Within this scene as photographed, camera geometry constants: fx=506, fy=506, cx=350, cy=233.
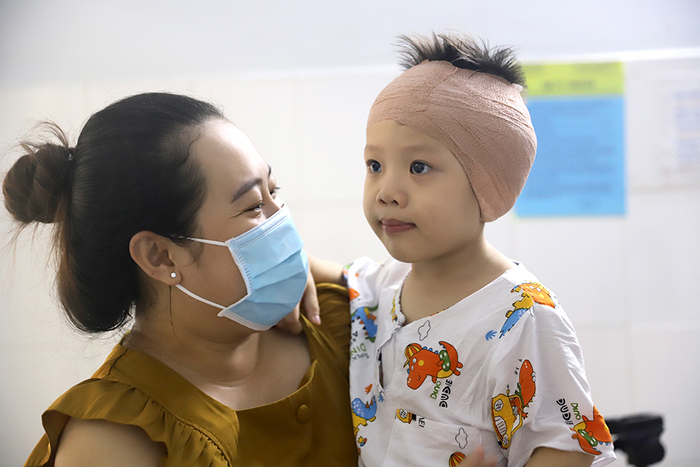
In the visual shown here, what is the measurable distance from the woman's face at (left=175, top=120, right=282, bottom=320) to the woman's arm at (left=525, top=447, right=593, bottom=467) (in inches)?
25.0

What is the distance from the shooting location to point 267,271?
1047 mm

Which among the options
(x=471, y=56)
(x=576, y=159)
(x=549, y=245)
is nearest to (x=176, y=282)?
(x=471, y=56)

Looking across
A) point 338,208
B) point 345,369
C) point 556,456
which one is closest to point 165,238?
point 345,369

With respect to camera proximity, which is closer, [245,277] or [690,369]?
[245,277]

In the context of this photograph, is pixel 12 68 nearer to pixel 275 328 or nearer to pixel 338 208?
pixel 338 208

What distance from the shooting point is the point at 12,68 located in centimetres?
184

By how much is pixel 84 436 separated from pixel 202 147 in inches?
21.8

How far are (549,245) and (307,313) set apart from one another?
1158 mm

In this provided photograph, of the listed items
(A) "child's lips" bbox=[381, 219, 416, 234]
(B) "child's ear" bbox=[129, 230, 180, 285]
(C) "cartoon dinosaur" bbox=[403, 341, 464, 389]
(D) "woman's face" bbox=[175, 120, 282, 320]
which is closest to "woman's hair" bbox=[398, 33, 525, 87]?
(A) "child's lips" bbox=[381, 219, 416, 234]

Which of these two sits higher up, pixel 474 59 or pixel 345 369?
pixel 474 59

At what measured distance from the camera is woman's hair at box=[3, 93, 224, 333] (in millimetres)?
958

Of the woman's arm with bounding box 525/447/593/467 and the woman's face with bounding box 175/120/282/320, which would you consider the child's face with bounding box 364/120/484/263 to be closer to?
the woman's face with bounding box 175/120/282/320

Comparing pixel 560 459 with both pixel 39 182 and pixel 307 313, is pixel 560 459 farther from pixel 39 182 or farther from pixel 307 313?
pixel 39 182

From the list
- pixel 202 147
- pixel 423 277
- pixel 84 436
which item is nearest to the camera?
pixel 84 436
